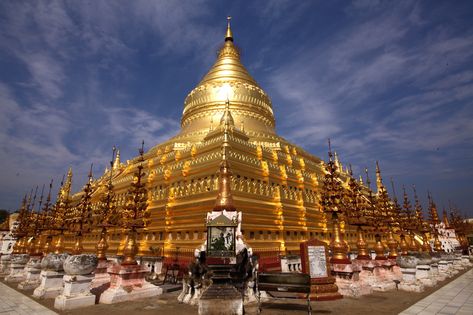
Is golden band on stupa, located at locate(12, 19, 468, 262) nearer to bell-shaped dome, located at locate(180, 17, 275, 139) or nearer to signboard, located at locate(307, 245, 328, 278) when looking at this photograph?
bell-shaped dome, located at locate(180, 17, 275, 139)

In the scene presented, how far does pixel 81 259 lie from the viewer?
1009cm

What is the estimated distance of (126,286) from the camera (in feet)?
35.0

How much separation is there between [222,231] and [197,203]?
9.72 meters

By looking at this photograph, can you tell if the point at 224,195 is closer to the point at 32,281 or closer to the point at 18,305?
the point at 18,305

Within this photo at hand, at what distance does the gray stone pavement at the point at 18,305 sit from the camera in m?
8.73

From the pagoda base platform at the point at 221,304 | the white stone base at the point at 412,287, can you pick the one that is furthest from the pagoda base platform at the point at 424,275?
the pagoda base platform at the point at 221,304

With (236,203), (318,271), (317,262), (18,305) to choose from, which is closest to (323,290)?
(318,271)

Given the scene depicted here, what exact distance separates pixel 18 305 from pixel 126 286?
339 cm

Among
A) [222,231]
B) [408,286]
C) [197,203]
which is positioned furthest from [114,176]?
[408,286]

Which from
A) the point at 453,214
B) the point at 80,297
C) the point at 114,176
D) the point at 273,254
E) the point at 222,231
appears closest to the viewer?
the point at 80,297

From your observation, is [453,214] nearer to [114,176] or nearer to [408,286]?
[408,286]

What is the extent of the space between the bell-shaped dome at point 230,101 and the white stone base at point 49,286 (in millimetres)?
19496

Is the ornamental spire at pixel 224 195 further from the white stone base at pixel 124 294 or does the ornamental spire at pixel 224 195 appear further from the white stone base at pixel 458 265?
the white stone base at pixel 458 265

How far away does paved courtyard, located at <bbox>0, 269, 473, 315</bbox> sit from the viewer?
28.8 feet
